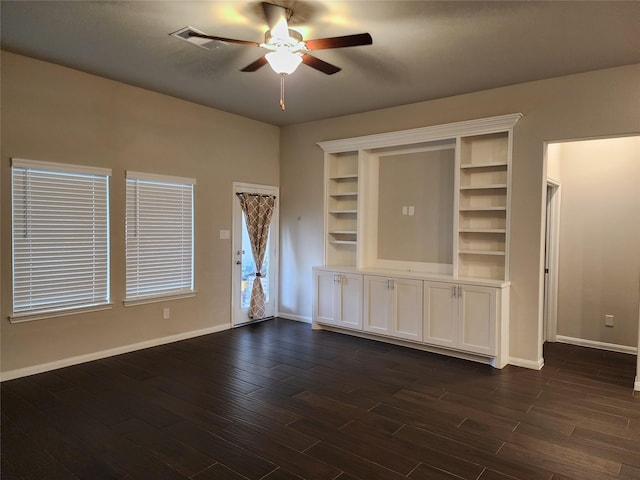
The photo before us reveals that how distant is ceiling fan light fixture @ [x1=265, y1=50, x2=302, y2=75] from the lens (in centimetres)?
311

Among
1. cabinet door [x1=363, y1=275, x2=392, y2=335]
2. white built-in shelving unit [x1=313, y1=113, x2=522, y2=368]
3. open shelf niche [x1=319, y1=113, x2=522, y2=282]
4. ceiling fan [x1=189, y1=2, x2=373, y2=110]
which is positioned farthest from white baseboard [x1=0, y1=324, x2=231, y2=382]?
ceiling fan [x1=189, y1=2, x2=373, y2=110]

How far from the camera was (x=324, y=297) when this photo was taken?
19.2 feet

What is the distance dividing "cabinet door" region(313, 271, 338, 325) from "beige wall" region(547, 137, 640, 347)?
2.99 m

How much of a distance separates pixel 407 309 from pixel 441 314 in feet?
1.40

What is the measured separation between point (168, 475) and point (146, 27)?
322cm

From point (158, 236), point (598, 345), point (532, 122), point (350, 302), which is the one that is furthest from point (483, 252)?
point (158, 236)

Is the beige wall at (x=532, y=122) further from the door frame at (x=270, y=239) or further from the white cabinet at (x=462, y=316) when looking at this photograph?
the door frame at (x=270, y=239)

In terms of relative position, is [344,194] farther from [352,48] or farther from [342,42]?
[342,42]

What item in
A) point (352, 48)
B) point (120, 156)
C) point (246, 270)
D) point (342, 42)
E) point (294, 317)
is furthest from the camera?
point (294, 317)

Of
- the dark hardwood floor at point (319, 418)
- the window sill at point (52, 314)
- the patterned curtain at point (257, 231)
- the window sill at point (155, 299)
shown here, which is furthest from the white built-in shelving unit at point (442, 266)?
the window sill at point (52, 314)

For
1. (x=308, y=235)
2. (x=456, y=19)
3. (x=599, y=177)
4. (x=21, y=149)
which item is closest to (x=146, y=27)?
(x=21, y=149)

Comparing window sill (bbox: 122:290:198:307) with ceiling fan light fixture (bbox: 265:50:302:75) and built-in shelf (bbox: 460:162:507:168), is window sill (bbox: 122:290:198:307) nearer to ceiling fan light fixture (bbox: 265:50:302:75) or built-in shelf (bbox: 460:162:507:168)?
ceiling fan light fixture (bbox: 265:50:302:75)

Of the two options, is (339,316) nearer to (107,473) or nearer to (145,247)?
(145,247)

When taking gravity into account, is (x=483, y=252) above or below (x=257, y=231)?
below
